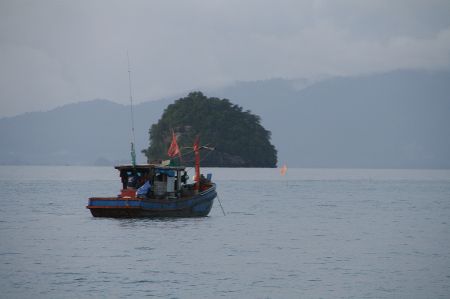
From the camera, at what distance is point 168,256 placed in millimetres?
40188

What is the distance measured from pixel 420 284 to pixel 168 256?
488 inches

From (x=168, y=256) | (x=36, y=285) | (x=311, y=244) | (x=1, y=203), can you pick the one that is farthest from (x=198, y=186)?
(x=1, y=203)

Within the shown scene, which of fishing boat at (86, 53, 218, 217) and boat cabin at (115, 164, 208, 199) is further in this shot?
boat cabin at (115, 164, 208, 199)

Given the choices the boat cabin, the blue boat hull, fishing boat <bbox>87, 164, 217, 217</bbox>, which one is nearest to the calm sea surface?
the blue boat hull

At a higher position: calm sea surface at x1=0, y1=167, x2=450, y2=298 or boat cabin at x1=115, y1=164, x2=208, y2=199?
boat cabin at x1=115, y1=164, x2=208, y2=199

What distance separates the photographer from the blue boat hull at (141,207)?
171 ft

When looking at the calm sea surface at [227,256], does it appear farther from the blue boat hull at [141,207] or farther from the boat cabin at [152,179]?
the boat cabin at [152,179]

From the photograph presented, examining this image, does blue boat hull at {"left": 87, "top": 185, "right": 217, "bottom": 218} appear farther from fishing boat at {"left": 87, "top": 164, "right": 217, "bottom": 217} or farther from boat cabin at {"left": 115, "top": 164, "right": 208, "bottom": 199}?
boat cabin at {"left": 115, "top": 164, "right": 208, "bottom": 199}

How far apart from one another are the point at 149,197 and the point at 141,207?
1115 mm

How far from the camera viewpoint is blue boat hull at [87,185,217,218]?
5203cm

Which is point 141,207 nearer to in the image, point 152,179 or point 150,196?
point 150,196

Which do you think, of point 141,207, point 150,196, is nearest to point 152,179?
point 150,196

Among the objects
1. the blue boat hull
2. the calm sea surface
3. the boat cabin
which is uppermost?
the boat cabin

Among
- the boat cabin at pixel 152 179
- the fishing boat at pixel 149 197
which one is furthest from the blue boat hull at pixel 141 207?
the boat cabin at pixel 152 179
